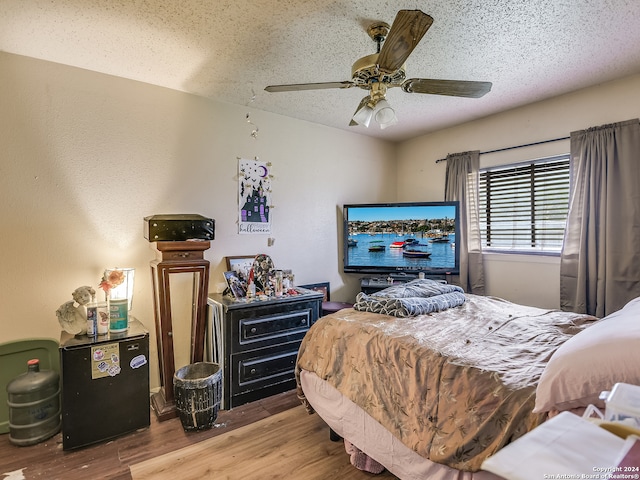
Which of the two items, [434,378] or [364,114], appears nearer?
[434,378]

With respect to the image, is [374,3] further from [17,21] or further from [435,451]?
[435,451]

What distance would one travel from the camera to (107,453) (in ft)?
6.46

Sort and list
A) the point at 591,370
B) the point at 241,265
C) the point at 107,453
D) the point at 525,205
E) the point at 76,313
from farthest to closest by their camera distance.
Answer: the point at 525,205, the point at 241,265, the point at 76,313, the point at 107,453, the point at 591,370

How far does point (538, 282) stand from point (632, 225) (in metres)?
0.84

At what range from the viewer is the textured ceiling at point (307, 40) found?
1.75m

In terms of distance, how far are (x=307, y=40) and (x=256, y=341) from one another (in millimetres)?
2122

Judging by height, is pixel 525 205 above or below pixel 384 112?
below

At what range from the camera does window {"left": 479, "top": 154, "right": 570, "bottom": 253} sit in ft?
9.84

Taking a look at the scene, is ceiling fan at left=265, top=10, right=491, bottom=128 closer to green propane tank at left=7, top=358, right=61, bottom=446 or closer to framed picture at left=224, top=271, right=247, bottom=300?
framed picture at left=224, top=271, right=247, bottom=300

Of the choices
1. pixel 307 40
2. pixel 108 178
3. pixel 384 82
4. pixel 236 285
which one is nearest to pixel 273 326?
pixel 236 285

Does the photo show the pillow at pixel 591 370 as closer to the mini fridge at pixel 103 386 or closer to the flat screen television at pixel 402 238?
the mini fridge at pixel 103 386

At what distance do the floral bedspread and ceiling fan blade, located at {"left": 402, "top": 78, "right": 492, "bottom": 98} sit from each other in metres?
1.36

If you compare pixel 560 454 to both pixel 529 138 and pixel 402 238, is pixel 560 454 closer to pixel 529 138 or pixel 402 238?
pixel 402 238

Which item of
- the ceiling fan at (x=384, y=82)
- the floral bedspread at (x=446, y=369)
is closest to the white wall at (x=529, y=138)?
the floral bedspread at (x=446, y=369)
